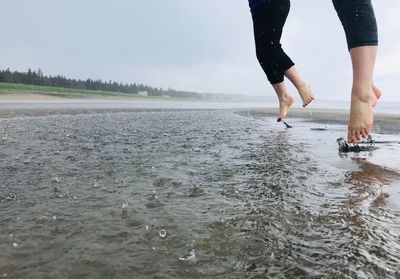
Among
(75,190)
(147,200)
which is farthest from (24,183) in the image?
(147,200)

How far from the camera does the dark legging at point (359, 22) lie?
233 centimetres

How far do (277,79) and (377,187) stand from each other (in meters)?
1.55

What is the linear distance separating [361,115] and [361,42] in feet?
1.71

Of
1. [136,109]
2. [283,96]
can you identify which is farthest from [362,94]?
[136,109]

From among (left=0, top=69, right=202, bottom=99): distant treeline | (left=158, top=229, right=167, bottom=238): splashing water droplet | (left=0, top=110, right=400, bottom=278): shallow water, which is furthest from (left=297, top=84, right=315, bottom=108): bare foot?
(left=0, top=69, right=202, bottom=99): distant treeline

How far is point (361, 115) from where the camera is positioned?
2586mm

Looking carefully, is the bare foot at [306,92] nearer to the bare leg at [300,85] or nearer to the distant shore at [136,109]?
the bare leg at [300,85]

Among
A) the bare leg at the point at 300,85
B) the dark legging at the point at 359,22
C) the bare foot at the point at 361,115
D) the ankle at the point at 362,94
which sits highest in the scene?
the dark legging at the point at 359,22

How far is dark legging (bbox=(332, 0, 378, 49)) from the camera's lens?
233 centimetres

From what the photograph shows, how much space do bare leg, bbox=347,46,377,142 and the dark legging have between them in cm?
5

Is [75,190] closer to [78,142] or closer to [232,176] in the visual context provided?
[232,176]

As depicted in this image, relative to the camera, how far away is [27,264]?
69.1 inches

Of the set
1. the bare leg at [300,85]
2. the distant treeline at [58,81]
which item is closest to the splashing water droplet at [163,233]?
the bare leg at [300,85]

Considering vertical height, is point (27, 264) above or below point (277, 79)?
below
